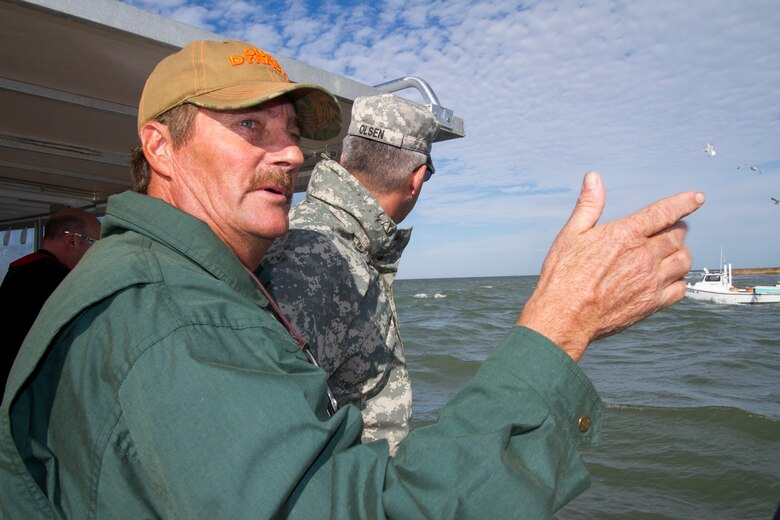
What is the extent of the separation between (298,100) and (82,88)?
5.42 feet

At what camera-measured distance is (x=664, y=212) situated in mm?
1267

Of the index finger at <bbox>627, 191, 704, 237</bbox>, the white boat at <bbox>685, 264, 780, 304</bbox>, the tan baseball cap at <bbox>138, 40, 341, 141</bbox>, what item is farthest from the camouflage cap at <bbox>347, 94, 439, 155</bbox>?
the white boat at <bbox>685, 264, 780, 304</bbox>

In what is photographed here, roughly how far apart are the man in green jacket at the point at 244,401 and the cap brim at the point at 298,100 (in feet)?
1.06

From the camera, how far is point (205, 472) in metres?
0.90

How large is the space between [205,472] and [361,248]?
4.95 feet

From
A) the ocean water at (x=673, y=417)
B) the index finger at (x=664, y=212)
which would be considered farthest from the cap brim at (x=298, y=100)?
the ocean water at (x=673, y=417)

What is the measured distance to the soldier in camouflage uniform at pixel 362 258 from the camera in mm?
1992

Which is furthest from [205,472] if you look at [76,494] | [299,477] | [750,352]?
[750,352]

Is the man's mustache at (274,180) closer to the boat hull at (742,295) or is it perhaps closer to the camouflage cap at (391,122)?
the camouflage cap at (391,122)

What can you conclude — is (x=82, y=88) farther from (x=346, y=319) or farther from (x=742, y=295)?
(x=742, y=295)

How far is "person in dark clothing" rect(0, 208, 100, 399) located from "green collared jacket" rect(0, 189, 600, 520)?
8.44ft

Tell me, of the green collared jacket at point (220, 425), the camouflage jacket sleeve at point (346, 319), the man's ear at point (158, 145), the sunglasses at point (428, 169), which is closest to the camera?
the green collared jacket at point (220, 425)

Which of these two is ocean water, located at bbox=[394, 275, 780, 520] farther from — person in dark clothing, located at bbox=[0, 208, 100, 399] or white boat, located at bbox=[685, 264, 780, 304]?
white boat, located at bbox=[685, 264, 780, 304]

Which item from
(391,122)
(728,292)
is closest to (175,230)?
(391,122)
